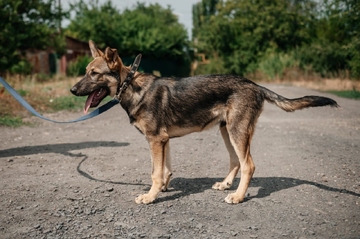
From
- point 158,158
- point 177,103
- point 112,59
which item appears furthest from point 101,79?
point 158,158

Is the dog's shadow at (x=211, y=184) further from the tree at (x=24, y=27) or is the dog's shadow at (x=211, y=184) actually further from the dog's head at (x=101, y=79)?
the tree at (x=24, y=27)

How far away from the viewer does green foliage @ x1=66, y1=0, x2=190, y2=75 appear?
3981 cm

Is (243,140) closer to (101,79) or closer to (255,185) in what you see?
(255,185)

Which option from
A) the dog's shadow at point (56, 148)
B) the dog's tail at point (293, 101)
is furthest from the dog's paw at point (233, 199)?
the dog's shadow at point (56, 148)

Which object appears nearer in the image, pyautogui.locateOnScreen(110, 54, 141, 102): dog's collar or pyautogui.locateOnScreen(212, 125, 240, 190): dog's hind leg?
pyautogui.locateOnScreen(110, 54, 141, 102): dog's collar

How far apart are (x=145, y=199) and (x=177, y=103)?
1.25 meters

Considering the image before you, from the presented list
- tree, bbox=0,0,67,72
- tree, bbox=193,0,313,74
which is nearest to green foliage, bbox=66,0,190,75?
tree, bbox=193,0,313,74

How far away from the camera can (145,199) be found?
4.40 metres

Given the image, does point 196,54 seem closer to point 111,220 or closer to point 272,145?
point 272,145

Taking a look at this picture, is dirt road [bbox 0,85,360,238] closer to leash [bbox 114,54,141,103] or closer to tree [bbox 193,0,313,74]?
leash [bbox 114,54,141,103]

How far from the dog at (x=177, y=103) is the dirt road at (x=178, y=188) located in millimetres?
479

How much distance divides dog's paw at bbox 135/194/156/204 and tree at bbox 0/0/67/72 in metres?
23.5

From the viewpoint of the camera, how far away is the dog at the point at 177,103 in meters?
4.59

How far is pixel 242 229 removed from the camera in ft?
11.8
